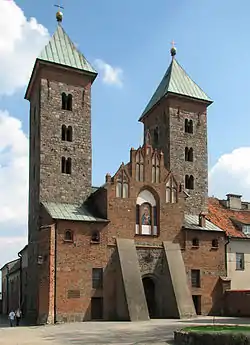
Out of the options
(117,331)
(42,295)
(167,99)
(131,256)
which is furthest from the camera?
(167,99)

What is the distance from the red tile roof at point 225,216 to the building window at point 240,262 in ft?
6.20

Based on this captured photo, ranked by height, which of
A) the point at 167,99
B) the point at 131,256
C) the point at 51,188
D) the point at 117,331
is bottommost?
the point at 117,331

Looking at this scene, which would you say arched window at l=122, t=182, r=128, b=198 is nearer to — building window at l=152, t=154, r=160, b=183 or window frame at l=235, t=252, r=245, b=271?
building window at l=152, t=154, r=160, b=183

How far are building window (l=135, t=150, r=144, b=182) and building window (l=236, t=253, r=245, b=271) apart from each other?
12.5 metres

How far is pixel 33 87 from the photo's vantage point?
49.6 meters

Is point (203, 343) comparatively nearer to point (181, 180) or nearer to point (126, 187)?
point (126, 187)

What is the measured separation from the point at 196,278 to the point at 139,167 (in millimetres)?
11125

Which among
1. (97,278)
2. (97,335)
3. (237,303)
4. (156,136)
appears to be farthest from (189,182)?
(97,335)

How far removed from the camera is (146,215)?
4444cm

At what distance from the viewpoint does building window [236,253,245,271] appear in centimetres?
4812

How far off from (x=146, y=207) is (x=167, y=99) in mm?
13503

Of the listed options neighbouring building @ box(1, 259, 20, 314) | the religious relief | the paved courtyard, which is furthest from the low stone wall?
neighbouring building @ box(1, 259, 20, 314)

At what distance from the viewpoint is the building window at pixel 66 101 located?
154 ft

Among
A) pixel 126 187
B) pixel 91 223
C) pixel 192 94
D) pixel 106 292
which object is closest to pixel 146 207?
pixel 126 187
